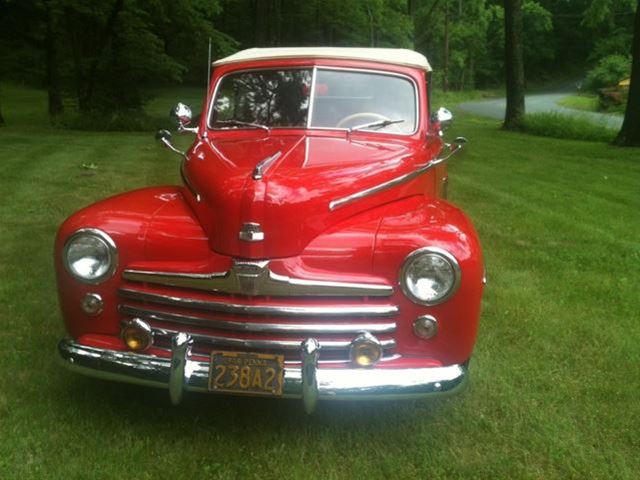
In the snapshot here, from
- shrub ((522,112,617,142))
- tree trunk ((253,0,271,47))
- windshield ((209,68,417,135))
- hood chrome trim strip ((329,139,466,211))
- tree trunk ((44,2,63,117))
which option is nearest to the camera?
hood chrome trim strip ((329,139,466,211))

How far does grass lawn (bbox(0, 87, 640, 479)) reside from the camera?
9.89 feet

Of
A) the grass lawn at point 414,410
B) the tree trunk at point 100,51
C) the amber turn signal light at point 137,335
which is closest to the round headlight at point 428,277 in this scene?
the grass lawn at point 414,410

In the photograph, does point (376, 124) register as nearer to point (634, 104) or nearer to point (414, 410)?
point (414, 410)

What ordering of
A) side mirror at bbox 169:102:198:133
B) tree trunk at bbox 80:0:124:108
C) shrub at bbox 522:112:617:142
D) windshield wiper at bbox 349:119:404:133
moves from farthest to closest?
1. tree trunk at bbox 80:0:124:108
2. shrub at bbox 522:112:617:142
3. side mirror at bbox 169:102:198:133
4. windshield wiper at bbox 349:119:404:133

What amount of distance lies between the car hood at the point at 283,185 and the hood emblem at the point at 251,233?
1 centimetres

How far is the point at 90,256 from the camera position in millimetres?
3166

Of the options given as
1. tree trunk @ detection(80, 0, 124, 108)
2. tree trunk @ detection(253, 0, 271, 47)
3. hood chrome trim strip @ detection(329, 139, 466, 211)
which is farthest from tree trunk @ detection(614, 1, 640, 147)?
tree trunk @ detection(80, 0, 124, 108)

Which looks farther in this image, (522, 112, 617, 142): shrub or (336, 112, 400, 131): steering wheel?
(522, 112, 617, 142): shrub

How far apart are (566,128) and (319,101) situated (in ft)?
46.6

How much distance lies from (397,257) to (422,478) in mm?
934

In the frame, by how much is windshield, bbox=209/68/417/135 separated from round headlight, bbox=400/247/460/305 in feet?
4.69

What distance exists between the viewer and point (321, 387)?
9.40ft

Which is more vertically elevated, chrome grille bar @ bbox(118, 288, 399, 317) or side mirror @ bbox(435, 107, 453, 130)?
side mirror @ bbox(435, 107, 453, 130)

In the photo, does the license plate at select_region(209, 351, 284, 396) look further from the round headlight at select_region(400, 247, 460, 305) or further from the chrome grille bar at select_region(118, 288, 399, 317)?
the round headlight at select_region(400, 247, 460, 305)
